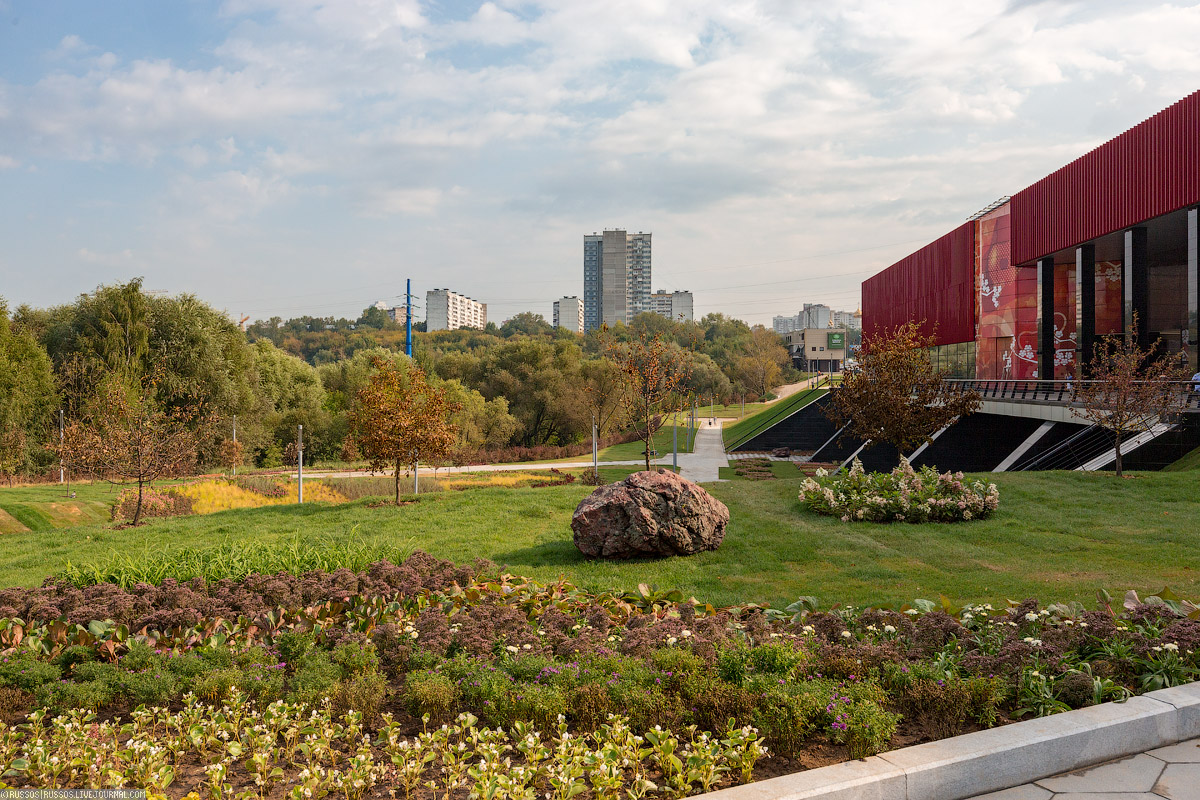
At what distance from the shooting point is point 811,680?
397 cm

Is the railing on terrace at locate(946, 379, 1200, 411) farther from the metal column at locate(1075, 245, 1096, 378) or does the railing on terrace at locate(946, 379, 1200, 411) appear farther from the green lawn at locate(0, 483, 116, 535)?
the green lawn at locate(0, 483, 116, 535)

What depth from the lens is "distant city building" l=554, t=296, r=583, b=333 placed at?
152 metres

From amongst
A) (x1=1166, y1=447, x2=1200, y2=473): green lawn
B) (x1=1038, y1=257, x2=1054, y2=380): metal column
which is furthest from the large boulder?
(x1=1038, y1=257, x2=1054, y2=380): metal column

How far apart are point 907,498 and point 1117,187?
62.7 feet

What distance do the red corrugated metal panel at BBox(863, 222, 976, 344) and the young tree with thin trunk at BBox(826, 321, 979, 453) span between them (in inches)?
598

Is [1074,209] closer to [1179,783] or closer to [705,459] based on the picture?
[705,459]

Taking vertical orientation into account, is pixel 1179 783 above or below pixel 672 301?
below

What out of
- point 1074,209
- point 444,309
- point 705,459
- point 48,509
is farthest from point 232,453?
point 444,309

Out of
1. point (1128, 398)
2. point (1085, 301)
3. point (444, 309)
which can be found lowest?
point (1128, 398)

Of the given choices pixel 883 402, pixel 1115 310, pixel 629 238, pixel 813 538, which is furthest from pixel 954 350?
pixel 629 238

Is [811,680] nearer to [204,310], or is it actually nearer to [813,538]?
[813,538]

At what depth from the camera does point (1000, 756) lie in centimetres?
312

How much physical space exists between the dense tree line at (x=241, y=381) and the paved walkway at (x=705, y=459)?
2797 mm

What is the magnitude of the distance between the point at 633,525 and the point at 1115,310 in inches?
1113
